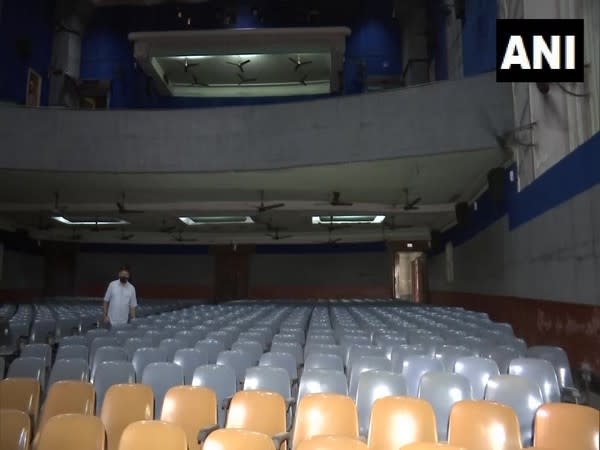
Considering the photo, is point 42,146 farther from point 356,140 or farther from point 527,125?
point 527,125

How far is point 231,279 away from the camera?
2102cm

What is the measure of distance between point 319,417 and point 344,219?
13034 millimetres

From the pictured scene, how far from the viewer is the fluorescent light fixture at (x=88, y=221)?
620 inches

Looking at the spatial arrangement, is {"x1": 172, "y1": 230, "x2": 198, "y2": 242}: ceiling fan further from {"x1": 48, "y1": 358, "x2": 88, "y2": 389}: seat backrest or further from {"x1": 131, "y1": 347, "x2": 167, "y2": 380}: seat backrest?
{"x1": 48, "y1": 358, "x2": 88, "y2": 389}: seat backrest

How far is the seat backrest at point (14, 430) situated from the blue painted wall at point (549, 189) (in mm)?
5446

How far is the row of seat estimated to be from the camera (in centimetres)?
289

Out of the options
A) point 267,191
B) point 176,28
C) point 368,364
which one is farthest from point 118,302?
point 176,28

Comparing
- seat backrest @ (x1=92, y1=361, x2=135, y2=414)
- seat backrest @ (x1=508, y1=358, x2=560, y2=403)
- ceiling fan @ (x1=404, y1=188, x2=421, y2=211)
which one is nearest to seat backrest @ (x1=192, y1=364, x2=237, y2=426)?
seat backrest @ (x1=92, y1=361, x2=135, y2=414)

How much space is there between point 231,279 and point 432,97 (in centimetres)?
1364

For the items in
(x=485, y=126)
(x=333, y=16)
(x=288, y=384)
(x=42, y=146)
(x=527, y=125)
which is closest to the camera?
(x=288, y=384)

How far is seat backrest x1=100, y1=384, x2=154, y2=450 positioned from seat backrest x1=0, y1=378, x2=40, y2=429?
0.52 m

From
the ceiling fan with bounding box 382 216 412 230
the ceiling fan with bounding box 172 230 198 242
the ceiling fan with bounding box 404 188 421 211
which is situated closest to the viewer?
the ceiling fan with bounding box 404 188 421 211

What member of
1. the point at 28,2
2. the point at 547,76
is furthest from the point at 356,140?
the point at 28,2

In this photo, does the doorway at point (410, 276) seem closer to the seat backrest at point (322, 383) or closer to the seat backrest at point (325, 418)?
the seat backrest at point (322, 383)
